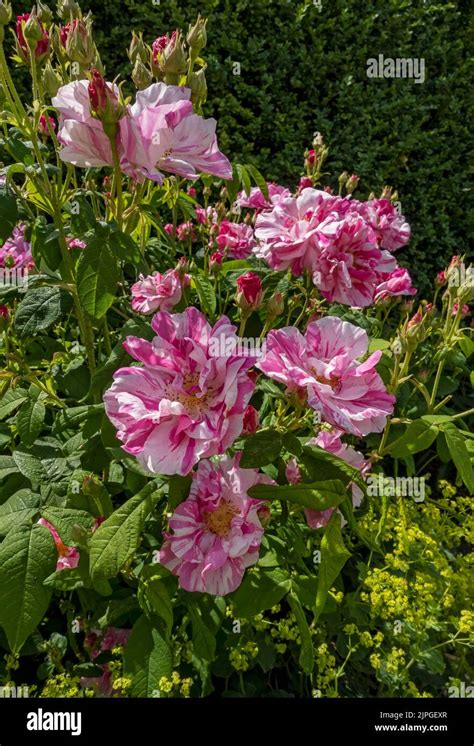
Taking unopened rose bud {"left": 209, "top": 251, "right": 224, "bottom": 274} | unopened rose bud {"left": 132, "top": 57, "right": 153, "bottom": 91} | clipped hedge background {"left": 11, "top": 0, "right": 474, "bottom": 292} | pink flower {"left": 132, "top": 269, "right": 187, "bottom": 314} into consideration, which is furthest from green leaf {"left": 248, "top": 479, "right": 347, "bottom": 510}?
clipped hedge background {"left": 11, "top": 0, "right": 474, "bottom": 292}

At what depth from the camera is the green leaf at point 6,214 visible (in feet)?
3.54

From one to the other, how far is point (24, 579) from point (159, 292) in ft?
1.78

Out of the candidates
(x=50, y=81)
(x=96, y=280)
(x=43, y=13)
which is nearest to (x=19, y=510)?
(x=96, y=280)

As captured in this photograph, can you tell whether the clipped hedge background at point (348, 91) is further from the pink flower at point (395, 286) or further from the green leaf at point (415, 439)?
the green leaf at point (415, 439)

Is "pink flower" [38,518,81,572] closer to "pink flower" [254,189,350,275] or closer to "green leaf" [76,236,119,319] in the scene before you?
"green leaf" [76,236,119,319]

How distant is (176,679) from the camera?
128cm

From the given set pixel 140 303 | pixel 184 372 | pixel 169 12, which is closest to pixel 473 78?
pixel 169 12

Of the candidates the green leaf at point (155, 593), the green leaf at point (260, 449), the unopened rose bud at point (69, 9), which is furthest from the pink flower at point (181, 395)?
the unopened rose bud at point (69, 9)

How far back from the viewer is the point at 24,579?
99 centimetres

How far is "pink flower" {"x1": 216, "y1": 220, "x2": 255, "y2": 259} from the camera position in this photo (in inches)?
66.8

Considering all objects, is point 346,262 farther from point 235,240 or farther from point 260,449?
point 235,240

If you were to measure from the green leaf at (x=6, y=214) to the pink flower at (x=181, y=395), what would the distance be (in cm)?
29
